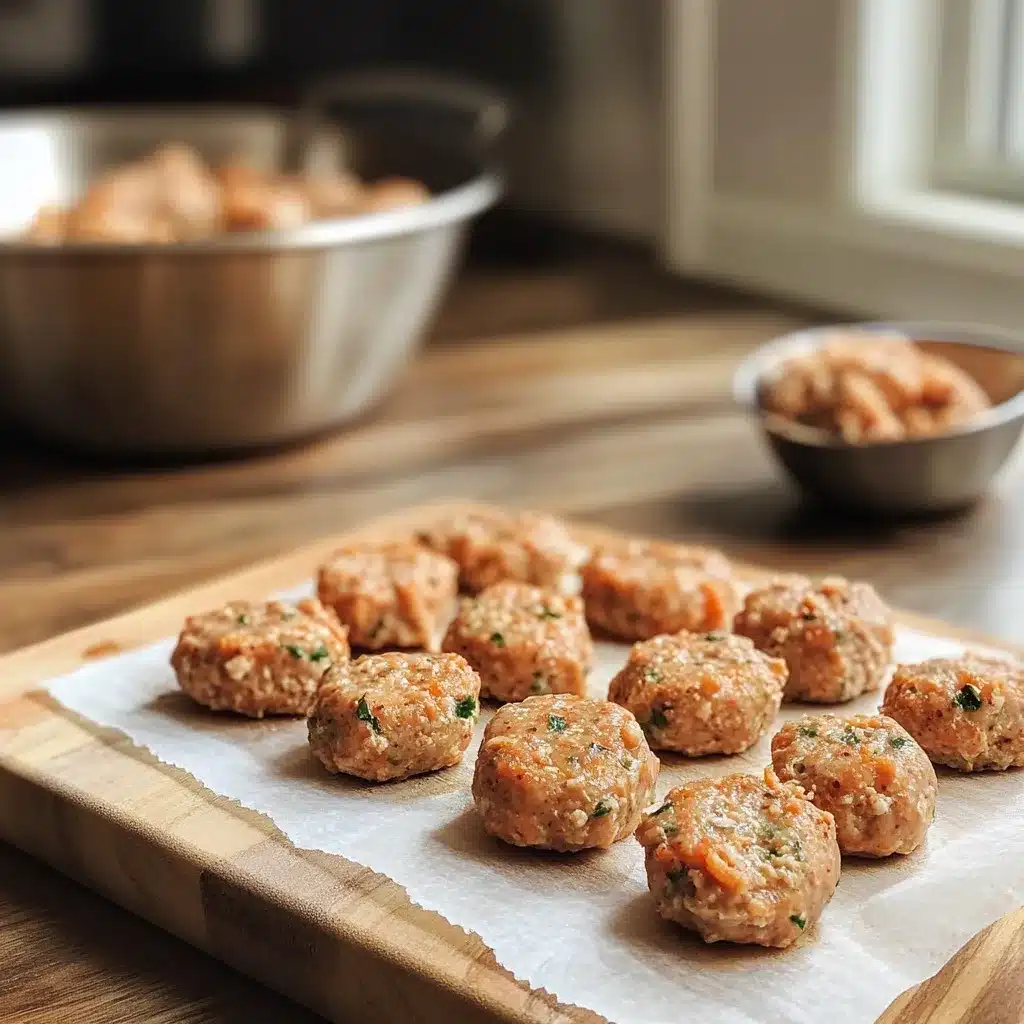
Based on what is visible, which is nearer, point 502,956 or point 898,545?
point 502,956

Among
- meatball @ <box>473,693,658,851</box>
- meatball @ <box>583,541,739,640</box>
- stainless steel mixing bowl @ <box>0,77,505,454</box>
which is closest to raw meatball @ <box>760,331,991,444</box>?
meatball @ <box>583,541,739,640</box>

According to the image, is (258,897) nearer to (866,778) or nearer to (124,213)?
(866,778)

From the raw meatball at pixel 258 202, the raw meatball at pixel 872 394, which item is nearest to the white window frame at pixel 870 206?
the raw meatball at pixel 872 394

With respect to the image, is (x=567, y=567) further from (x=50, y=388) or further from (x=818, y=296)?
(x=818, y=296)

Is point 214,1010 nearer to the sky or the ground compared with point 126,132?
nearer to the ground

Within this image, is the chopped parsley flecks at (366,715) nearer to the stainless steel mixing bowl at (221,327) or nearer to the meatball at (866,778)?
the meatball at (866,778)

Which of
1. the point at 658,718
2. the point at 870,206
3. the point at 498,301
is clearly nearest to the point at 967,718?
the point at 658,718

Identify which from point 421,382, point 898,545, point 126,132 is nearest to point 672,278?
point 421,382
